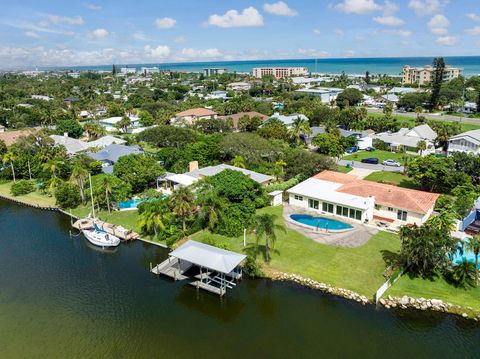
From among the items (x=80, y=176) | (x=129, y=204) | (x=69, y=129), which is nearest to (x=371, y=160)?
(x=129, y=204)

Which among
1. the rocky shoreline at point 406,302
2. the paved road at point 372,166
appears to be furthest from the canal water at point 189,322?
the paved road at point 372,166

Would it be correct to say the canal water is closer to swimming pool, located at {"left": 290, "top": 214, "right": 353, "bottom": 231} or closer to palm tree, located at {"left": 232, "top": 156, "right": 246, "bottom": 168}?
swimming pool, located at {"left": 290, "top": 214, "right": 353, "bottom": 231}

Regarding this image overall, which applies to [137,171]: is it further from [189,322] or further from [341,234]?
[341,234]

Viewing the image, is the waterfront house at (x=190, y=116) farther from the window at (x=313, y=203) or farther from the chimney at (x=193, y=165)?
the window at (x=313, y=203)

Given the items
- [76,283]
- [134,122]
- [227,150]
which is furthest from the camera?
[134,122]

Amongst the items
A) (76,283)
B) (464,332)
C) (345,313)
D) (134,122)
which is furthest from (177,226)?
(134,122)

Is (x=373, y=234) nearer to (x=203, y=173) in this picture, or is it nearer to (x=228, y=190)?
(x=228, y=190)
